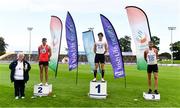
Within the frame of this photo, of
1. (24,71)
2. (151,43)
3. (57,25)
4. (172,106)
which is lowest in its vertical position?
(172,106)

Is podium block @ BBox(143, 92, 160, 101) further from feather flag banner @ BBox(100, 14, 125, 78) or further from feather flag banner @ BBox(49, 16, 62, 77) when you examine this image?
feather flag banner @ BBox(49, 16, 62, 77)

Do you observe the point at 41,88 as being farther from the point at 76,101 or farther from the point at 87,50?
the point at 87,50

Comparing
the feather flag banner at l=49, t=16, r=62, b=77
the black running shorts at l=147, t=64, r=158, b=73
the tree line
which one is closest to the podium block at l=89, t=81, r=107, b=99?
the black running shorts at l=147, t=64, r=158, b=73

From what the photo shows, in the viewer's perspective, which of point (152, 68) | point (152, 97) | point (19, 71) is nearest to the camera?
point (19, 71)

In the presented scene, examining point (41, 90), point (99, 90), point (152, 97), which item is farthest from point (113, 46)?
point (41, 90)

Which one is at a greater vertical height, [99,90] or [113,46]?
[113,46]

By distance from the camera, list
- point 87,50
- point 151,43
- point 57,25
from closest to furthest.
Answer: point 151,43 → point 57,25 → point 87,50

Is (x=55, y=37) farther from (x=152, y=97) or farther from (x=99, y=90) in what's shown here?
(x=152, y=97)

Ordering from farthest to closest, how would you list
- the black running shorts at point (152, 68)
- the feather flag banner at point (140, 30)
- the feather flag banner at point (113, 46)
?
the feather flag banner at point (113, 46) → the feather flag banner at point (140, 30) → the black running shorts at point (152, 68)

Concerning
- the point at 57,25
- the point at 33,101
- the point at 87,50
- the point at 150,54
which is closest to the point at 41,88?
the point at 33,101

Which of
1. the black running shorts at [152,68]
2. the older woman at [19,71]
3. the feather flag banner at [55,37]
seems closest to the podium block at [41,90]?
the older woman at [19,71]

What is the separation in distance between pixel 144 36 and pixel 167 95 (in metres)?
2.44

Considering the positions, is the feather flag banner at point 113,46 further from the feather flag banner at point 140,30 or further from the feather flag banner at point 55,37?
the feather flag banner at point 55,37

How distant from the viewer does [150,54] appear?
43.3 ft
